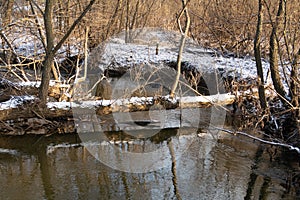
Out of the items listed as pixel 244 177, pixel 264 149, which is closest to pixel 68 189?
pixel 244 177

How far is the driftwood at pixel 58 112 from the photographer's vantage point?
6.72 meters

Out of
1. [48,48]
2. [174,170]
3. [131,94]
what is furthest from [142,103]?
[174,170]

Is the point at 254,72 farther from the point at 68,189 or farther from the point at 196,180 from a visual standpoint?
the point at 68,189

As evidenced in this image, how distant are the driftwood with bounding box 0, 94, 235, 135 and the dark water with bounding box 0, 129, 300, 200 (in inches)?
12.5

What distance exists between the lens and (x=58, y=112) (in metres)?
6.96

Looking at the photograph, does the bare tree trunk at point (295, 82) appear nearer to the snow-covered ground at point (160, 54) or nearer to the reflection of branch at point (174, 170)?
the reflection of branch at point (174, 170)

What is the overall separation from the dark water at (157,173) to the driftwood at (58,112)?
0.32 metres

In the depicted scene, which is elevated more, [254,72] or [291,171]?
[254,72]

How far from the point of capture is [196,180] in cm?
488

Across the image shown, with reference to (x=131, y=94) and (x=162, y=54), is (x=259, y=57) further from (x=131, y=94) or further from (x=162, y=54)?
(x=162, y=54)

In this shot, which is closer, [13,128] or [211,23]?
[13,128]

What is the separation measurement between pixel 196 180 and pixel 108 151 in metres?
1.75

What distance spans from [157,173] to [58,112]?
2.75 m

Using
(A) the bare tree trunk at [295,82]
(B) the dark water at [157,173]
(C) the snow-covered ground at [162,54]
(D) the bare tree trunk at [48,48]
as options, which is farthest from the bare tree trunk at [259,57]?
(D) the bare tree trunk at [48,48]
